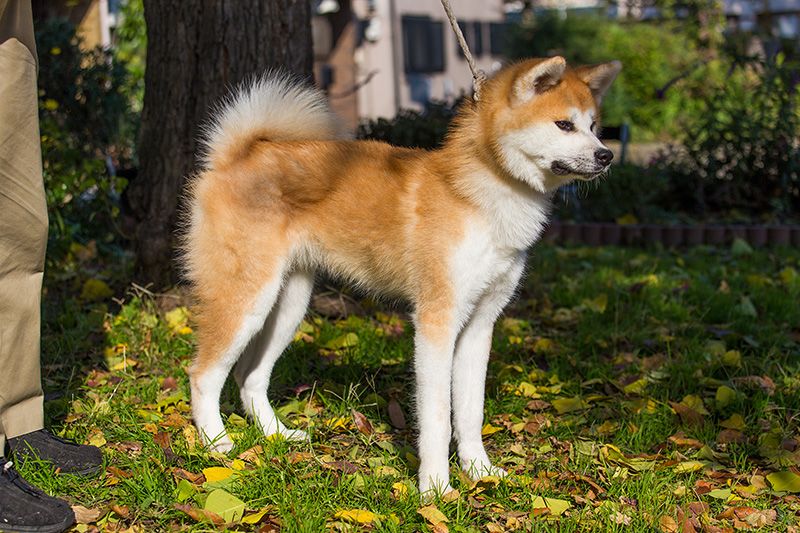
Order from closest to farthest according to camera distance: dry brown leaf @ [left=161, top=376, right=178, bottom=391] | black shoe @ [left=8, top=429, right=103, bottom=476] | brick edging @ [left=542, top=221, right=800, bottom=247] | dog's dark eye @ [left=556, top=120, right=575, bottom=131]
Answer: dog's dark eye @ [left=556, top=120, right=575, bottom=131] → black shoe @ [left=8, top=429, right=103, bottom=476] → dry brown leaf @ [left=161, top=376, right=178, bottom=391] → brick edging @ [left=542, top=221, right=800, bottom=247]

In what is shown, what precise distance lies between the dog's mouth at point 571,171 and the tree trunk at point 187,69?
6.32 ft

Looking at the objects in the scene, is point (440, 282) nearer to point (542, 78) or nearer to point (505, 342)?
point (542, 78)

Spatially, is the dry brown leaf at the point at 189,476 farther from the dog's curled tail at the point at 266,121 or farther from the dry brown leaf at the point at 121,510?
the dog's curled tail at the point at 266,121

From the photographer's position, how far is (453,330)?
3.01m

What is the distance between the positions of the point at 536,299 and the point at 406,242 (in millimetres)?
2201

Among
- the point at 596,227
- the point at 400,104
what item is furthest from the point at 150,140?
the point at 400,104

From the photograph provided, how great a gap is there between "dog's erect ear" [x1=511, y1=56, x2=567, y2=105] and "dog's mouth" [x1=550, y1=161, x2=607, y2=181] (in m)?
0.23

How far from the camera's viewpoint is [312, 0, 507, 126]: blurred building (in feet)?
39.8

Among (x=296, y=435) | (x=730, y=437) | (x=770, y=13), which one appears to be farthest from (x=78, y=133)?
(x=770, y=13)

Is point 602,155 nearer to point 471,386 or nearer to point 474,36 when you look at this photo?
point 471,386

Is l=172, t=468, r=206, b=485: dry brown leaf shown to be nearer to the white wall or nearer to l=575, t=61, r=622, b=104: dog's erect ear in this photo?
l=575, t=61, r=622, b=104: dog's erect ear

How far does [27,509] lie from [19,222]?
33.7 inches

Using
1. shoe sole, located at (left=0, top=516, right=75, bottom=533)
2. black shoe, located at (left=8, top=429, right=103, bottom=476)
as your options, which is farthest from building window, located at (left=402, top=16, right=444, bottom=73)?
shoe sole, located at (left=0, top=516, right=75, bottom=533)

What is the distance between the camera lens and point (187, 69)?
4480 millimetres
